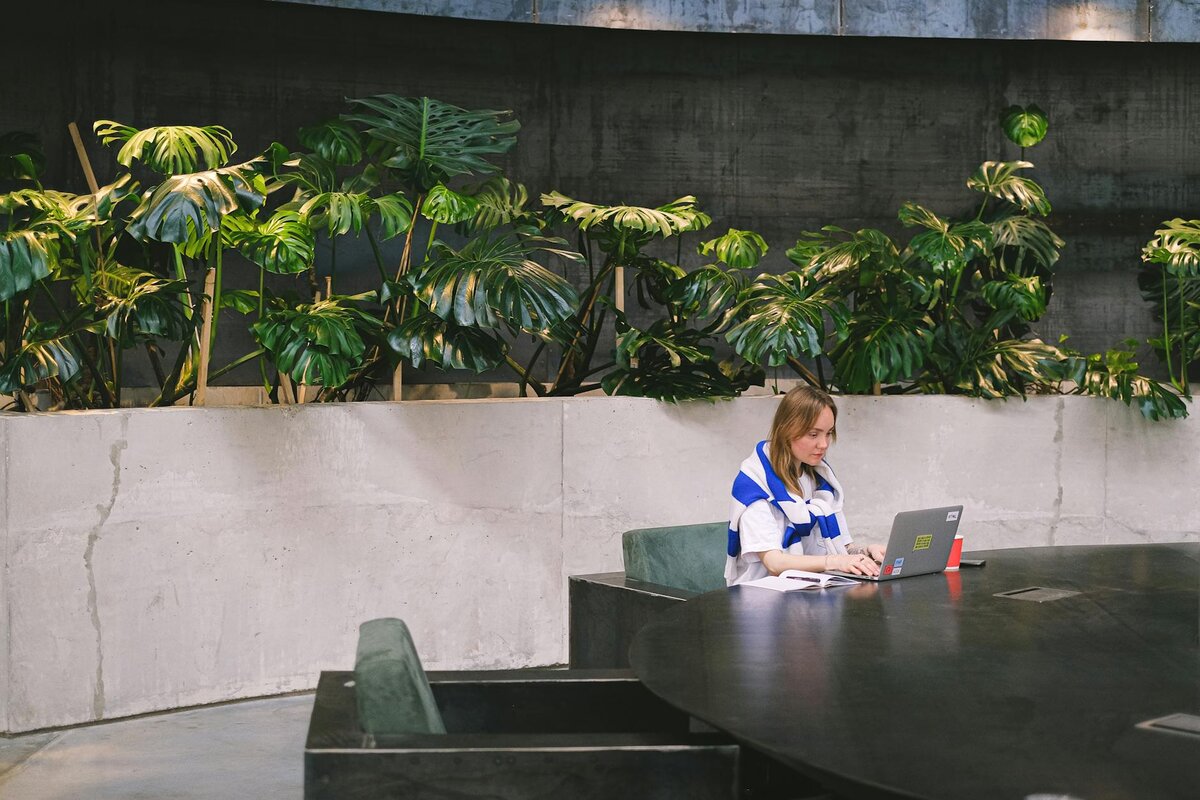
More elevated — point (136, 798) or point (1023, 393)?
point (1023, 393)

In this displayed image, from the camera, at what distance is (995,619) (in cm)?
269

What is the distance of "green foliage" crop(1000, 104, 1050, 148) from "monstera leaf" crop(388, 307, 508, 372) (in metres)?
3.19

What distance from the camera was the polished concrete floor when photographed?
3.69 m

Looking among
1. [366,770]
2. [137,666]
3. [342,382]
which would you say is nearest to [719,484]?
[342,382]

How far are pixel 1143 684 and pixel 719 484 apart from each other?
3321mm

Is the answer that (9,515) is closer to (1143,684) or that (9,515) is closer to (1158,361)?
(1143,684)

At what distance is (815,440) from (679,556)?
0.55 metres

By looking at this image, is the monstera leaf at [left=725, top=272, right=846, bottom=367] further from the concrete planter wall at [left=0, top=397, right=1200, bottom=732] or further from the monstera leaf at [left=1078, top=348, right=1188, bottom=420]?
the monstera leaf at [left=1078, top=348, right=1188, bottom=420]

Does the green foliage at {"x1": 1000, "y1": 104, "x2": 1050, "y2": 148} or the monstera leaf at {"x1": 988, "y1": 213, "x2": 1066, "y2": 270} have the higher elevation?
the green foliage at {"x1": 1000, "y1": 104, "x2": 1050, "y2": 148}

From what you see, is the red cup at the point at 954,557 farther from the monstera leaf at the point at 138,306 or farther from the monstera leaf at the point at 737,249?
the monstera leaf at the point at 138,306

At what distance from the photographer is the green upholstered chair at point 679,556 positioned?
3.60m

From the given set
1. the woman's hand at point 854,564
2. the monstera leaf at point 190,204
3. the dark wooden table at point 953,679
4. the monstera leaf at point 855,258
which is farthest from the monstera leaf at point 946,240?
the monstera leaf at point 190,204

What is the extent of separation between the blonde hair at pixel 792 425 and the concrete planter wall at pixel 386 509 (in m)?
1.74

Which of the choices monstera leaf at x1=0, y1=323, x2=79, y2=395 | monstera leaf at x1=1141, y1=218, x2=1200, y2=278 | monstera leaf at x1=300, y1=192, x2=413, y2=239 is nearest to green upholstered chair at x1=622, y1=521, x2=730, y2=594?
monstera leaf at x1=300, y1=192, x2=413, y2=239
